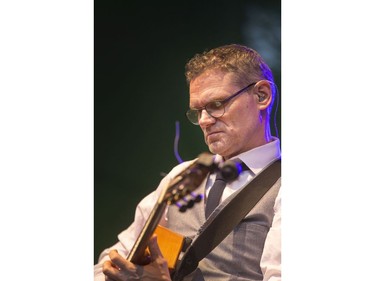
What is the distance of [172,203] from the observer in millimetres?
1800

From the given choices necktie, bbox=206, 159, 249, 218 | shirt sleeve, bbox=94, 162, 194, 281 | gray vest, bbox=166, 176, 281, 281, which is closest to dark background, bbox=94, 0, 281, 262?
shirt sleeve, bbox=94, 162, 194, 281

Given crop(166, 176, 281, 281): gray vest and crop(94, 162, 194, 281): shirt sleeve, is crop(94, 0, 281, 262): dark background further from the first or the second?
crop(166, 176, 281, 281): gray vest

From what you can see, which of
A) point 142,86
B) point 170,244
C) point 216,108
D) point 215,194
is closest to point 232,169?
point 215,194

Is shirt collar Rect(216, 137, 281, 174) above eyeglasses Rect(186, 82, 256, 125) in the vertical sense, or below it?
below

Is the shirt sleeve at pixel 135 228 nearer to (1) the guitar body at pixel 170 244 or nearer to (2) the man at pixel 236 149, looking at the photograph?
(2) the man at pixel 236 149

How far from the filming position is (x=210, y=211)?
6.24 feet

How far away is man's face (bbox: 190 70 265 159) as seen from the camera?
1.90 meters

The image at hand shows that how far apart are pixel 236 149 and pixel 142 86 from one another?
0.42 meters

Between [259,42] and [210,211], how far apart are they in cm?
55

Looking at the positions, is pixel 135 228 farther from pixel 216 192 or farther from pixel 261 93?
pixel 261 93

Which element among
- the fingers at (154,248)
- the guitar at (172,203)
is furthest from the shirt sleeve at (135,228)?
the fingers at (154,248)

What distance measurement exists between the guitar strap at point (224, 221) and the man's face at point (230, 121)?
0.11 m
